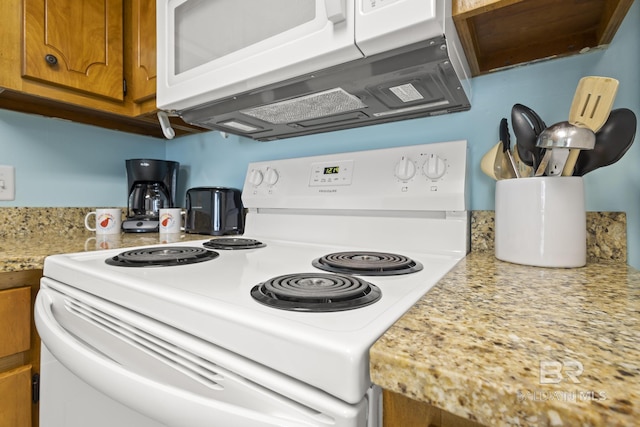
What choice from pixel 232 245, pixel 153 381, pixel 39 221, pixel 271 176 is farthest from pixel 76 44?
pixel 153 381

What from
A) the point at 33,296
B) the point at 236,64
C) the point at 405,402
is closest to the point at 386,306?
the point at 405,402

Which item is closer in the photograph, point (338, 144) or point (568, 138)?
point (568, 138)

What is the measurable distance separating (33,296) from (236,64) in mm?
794

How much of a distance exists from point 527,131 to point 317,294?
0.57 meters

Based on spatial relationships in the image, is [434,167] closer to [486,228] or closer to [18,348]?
[486,228]

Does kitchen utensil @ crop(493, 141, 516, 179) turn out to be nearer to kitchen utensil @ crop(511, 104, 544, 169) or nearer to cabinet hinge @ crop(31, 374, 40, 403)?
kitchen utensil @ crop(511, 104, 544, 169)

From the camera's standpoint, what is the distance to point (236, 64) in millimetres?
819

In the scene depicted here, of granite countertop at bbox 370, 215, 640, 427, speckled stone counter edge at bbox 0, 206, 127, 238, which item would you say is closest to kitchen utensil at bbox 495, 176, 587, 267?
granite countertop at bbox 370, 215, 640, 427

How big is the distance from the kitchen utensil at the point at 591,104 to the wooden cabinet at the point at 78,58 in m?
1.25

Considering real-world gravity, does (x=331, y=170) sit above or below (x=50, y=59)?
below

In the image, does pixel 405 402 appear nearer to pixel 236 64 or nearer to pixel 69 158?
pixel 236 64

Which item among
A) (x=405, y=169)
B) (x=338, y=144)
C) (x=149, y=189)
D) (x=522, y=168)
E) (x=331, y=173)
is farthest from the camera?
(x=149, y=189)

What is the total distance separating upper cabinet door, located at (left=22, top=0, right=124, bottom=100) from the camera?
101 cm

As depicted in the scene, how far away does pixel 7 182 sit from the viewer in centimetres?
120
